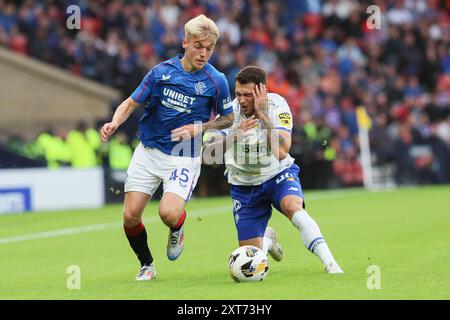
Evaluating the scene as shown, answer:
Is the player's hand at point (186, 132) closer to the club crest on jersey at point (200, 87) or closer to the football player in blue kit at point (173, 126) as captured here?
the football player in blue kit at point (173, 126)

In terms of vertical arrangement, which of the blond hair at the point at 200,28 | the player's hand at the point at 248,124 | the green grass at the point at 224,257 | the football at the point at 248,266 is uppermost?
the blond hair at the point at 200,28

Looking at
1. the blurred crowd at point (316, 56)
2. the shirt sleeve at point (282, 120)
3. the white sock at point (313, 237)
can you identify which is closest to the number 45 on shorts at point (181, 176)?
the shirt sleeve at point (282, 120)

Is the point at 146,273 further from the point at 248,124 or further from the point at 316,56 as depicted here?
the point at 316,56

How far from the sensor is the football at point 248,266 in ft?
31.8

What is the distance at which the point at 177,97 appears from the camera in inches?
404

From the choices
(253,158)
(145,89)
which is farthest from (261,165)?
(145,89)

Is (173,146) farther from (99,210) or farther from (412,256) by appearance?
(99,210)

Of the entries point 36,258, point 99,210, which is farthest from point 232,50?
point 36,258

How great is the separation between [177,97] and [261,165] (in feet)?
3.45

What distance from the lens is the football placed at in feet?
31.8

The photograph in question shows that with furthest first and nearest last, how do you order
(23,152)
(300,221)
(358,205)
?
(23,152)
(358,205)
(300,221)

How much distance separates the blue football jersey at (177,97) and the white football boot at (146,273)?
3.61 feet

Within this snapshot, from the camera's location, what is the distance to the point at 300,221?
986cm

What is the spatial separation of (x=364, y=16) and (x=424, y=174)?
5.25m
